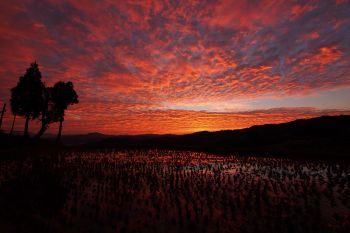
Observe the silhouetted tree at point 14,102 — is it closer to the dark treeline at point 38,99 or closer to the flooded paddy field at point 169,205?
the dark treeline at point 38,99

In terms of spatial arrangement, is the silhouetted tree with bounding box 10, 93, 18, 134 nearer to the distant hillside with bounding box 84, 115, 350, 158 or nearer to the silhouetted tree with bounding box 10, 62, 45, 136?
the silhouetted tree with bounding box 10, 62, 45, 136

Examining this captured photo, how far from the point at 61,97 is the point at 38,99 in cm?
607

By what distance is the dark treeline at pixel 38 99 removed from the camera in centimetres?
4575

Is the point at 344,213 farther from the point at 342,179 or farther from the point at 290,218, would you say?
the point at 342,179

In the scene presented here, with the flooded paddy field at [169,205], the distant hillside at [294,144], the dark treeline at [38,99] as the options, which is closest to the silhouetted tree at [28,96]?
the dark treeline at [38,99]

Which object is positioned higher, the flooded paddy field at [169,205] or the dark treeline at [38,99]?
the dark treeline at [38,99]

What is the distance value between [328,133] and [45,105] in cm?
7377

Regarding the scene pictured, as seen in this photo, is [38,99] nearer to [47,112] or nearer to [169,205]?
[47,112]

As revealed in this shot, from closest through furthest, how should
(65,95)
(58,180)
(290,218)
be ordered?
(290,218) → (58,180) → (65,95)

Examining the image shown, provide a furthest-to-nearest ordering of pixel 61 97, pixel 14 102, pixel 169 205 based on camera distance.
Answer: pixel 61 97 → pixel 14 102 → pixel 169 205

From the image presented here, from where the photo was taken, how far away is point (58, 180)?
49.1 feet

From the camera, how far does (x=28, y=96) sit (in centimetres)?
4603

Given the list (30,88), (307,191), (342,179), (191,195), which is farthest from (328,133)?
(30,88)

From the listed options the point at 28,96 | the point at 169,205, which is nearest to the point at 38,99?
the point at 28,96
